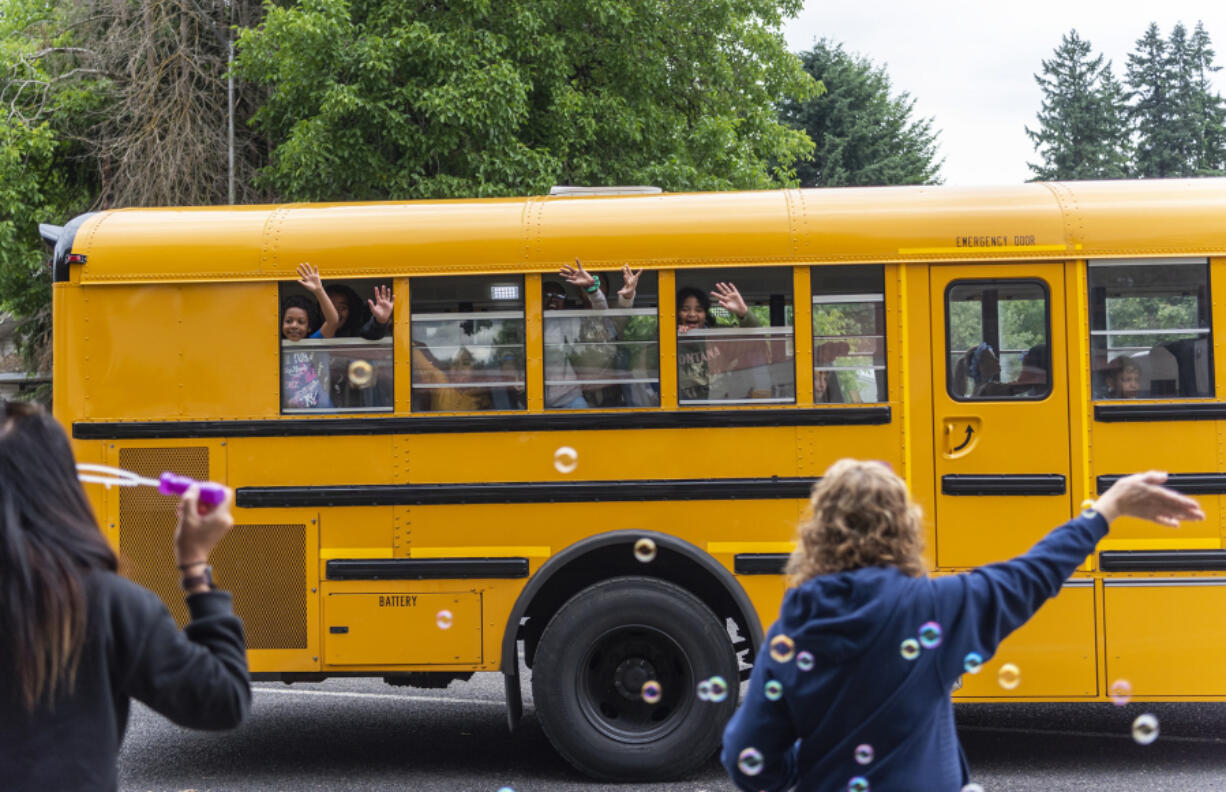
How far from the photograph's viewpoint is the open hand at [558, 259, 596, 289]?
591 cm

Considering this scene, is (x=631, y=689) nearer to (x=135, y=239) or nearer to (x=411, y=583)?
(x=411, y=583)

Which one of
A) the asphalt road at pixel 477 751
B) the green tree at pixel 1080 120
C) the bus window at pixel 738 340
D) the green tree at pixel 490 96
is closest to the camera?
the bus window at pixel 738 340

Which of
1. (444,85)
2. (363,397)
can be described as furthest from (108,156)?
(363,397)

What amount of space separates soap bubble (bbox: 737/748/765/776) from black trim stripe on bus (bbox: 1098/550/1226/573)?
3734 mm

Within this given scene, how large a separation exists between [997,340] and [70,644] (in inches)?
184

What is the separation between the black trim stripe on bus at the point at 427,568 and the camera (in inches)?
231

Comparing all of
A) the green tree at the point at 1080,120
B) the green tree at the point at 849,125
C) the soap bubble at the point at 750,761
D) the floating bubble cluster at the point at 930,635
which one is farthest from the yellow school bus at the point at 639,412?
the green tree at the point at 1080,120

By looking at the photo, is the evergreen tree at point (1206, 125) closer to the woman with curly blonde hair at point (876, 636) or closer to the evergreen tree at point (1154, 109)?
the evergreen tree at point (1154, 109)

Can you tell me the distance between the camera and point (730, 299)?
5918mm

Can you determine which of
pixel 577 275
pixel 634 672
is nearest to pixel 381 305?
pixel 577 275

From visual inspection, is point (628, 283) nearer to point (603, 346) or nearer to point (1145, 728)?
point (603, 346)

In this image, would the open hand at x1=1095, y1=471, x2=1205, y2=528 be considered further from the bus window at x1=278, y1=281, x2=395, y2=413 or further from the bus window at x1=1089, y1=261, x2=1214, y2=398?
the bus window at x1=278, y1=281, x2=395, y2=413

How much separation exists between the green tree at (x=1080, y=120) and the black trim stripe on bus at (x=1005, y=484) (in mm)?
47025

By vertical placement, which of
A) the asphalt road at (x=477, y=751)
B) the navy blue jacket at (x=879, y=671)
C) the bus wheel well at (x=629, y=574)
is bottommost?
the asphalt road at (x=477, y=751)
